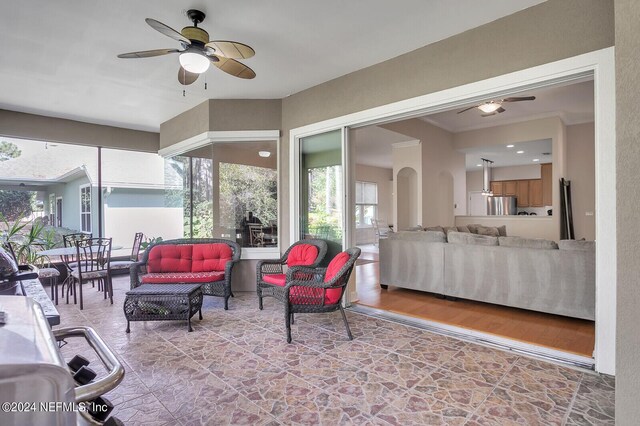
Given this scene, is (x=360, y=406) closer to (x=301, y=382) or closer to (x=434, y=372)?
(x=301, y=382)

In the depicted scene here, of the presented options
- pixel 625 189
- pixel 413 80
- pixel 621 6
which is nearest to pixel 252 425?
pixel 625 189

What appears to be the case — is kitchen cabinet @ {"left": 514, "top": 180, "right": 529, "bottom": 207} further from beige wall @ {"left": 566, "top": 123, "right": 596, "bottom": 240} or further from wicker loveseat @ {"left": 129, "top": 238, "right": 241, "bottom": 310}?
wicker loveseat @ {"left": 129, "top": 238, "right": 241, "bottom": 310}

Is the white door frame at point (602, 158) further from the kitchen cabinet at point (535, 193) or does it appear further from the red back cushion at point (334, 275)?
the kitchen cabinet at point (535, 193)

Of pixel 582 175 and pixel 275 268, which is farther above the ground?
pixel 582 175

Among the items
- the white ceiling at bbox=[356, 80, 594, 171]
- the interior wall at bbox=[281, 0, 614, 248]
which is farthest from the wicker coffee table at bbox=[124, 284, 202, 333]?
the white ceiling at bbox=[356, 80, 594, 171]

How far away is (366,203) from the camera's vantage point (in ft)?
40.4

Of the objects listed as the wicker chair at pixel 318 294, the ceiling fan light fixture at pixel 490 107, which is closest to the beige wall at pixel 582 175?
the ceiling fan light fixture at pixel 490 107

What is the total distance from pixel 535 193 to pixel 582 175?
3871 mm

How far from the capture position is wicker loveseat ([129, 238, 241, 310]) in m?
4.35

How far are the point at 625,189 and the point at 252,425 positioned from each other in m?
2.49

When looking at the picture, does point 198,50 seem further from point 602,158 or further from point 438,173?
point 438,173

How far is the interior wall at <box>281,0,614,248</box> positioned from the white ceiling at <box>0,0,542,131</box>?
113 mm

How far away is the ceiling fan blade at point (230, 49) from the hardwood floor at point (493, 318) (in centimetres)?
328

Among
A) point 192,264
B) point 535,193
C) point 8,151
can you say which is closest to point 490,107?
point 192,264
